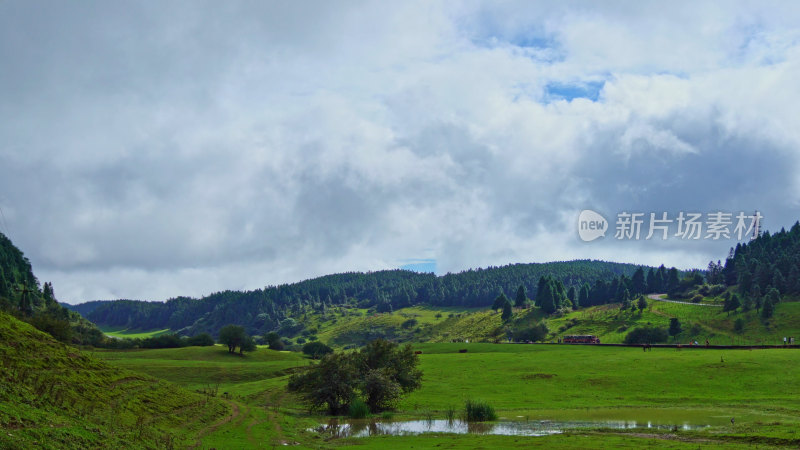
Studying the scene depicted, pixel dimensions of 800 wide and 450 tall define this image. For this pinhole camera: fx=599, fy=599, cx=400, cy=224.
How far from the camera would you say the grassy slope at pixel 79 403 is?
108ft

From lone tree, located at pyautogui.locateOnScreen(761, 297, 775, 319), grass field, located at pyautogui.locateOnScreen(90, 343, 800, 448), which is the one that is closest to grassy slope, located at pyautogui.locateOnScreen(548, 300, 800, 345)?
lone tree, located at pyautogui.locateOnScreen(761, 297, 775, 319)

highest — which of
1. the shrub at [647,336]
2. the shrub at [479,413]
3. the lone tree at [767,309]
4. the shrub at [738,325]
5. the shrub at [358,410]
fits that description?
the lone tree at [767,309]

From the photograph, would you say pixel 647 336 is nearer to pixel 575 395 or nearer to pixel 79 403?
pixel 575 395

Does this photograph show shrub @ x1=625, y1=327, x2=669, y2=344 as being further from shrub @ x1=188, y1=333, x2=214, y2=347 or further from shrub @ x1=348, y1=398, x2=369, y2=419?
shrub @ x1=188, y1=333, x2=214, y2=347

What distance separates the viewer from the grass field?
51844 millimetres

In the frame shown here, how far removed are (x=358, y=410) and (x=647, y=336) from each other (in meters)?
106

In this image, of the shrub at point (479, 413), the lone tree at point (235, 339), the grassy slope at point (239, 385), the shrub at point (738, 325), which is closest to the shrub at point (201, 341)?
the grassy slope at point (239, 385)

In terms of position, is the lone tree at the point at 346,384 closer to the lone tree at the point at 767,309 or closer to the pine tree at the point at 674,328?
the pine tree at the point at 674,328

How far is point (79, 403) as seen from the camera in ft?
153

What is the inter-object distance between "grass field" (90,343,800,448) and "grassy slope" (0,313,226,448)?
14.0 ft

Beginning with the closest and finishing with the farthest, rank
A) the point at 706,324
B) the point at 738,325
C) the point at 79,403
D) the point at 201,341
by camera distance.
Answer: the point at 79,403, the point at 738,325, the point at 706,324, the point at 201,341

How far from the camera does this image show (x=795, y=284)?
609ft

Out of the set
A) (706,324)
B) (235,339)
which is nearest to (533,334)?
(706,324)

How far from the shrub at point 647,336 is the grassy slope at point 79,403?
120874 mm
